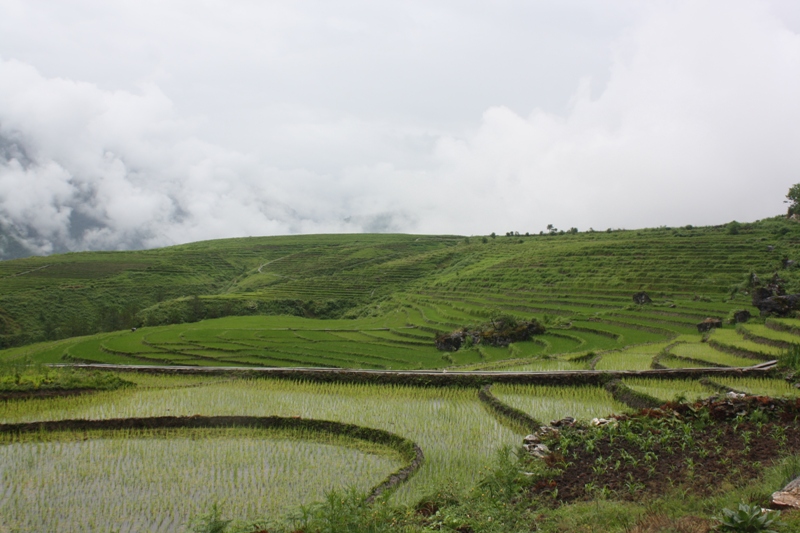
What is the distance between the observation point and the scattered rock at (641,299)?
3650 cm

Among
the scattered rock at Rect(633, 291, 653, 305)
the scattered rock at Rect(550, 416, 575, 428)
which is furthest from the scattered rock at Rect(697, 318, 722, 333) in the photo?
the scattered rock at Rect(550, 416, 575, 428)

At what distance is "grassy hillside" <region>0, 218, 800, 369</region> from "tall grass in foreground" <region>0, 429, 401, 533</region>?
36.0ft

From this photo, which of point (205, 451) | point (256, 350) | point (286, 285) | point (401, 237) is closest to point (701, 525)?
point (205, 451)

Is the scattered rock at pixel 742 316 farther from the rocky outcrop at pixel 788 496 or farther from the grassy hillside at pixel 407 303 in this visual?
the rocky outcrop at pixel 788 496

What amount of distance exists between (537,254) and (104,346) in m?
44.8

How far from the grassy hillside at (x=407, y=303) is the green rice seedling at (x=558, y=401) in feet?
12.3

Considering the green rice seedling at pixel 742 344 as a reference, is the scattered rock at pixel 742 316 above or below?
above

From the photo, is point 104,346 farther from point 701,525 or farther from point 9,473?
point 701,525

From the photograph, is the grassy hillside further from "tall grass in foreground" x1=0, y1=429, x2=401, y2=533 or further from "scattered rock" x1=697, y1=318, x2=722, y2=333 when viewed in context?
"tall grass in foreground" x1=0, y1=429, x2=401, y2=533

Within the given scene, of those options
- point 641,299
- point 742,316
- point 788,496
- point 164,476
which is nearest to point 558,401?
point 788,496

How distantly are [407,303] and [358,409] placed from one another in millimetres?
40843

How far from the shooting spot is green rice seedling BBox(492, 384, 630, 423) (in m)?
12.1

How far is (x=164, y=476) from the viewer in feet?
29.7

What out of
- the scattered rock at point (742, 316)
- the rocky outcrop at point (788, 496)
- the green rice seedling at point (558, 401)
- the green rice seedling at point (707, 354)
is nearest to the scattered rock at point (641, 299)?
the scattered rock at point (742, 316)
